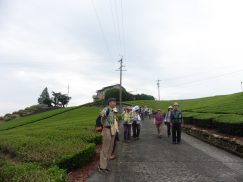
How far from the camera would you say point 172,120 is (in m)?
17.1

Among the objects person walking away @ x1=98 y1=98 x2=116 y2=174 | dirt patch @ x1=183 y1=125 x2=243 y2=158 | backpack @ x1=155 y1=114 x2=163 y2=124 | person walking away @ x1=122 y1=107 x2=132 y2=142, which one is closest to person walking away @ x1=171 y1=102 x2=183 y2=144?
dirt patch @ x1=183 y1=125 x2=243 y2=158

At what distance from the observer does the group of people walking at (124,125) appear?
33.1 feet

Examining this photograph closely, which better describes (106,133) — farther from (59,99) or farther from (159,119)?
(59,99)

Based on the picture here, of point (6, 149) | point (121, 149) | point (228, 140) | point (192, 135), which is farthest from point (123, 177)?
point (192, 135)

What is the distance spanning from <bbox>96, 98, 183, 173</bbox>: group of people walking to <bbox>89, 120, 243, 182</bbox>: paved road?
0.50 meters

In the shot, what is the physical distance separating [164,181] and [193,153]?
17.0 ft

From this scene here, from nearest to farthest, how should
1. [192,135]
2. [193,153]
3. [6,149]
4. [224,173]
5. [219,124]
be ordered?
[224,173] → [6,149] → [193,153] → [219,124] → [192,135]

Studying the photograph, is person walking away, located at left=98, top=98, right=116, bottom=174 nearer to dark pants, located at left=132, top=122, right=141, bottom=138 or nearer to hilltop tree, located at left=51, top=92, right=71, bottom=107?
dark pants, located at left=132, top=122, right=141, bottom=138

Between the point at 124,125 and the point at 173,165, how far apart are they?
714 centimetres

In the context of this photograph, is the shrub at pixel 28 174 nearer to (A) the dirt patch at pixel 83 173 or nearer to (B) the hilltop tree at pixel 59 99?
(A) the dirt patch at pixel 83 173

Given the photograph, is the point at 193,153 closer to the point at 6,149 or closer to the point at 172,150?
the point at 172,150

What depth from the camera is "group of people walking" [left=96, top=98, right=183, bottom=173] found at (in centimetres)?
1009

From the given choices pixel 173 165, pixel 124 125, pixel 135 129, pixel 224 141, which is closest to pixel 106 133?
pixel 173 165

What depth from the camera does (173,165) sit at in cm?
1100
